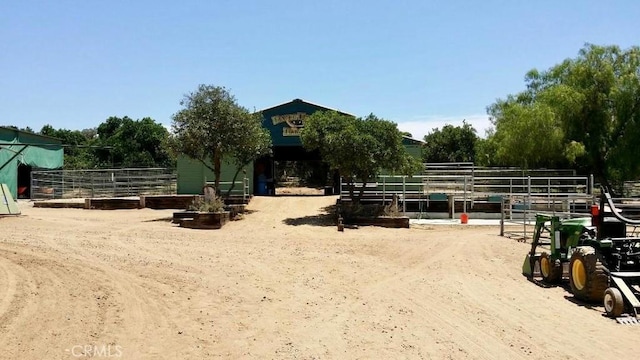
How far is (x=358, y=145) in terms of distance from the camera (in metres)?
19.0

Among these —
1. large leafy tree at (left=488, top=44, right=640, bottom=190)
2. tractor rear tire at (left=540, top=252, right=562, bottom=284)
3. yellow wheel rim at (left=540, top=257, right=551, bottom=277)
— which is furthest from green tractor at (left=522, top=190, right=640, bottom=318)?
large leafy tree at (left=488, top=44, right=640, bottom=190)

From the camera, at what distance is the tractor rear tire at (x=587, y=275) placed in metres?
8.31

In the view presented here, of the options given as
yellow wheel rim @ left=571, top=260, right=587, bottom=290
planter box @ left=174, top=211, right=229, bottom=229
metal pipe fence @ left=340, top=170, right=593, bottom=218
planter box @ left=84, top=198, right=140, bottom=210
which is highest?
metal pipe fence @ left=340, top=170, right=593, bottom=218

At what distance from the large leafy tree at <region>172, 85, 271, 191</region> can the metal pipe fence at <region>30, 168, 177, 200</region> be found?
8.21m

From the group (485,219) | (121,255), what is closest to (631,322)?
(121,255)

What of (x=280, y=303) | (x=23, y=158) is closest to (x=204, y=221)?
(x=280, y=303)

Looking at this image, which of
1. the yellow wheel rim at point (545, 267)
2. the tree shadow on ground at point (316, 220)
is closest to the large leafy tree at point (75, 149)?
the tree shadow on ground at point (316, 220)

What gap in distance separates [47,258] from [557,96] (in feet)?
78.2

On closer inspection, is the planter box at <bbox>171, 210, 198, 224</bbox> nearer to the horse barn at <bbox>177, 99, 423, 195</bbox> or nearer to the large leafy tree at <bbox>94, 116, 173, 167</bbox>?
the horse barn at <bbox>177, 99, 423, 195</bbox>

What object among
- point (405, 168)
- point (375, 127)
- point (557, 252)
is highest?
point (375, 127)

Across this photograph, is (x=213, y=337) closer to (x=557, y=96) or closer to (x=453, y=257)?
(x=453, y=257)

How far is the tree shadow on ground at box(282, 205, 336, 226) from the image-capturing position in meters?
19.2

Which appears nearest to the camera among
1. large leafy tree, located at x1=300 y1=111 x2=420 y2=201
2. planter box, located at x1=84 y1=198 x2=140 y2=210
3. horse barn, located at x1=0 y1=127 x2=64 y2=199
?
large leafy tree, located at x1=300 y1=111 x2=420 y2=201

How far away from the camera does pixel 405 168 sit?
20.2m
